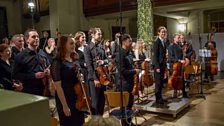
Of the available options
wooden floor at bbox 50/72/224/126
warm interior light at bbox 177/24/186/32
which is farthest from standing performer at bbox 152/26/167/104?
warm interior light at bbox 177/24/186/32

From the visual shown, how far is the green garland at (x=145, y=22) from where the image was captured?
717 centimetres

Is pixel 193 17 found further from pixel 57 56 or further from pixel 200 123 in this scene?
pixel 57 56

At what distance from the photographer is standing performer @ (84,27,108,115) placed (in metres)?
3.62

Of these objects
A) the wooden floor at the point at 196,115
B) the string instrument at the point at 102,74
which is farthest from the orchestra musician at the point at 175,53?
the string instrument at the point at 102,74

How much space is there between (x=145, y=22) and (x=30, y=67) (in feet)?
16.0

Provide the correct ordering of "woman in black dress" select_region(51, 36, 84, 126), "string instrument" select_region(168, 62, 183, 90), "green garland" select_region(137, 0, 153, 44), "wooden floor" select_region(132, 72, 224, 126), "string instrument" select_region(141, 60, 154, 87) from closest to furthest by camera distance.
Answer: "woman in black dress" select_region(51, 36, 84, 126) → "wooden floor" select_region(132, 72, 224, 126) → "string instrument" select_region(168, 62, 183, 90) → "string instrument" select_region(141, 60, 154, 87) → "green garland" select_region(137, 0, 153, 44)

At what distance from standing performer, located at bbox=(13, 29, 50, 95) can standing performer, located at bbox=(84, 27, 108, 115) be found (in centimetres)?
79

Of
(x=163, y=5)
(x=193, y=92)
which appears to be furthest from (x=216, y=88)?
(x=163, y=5)

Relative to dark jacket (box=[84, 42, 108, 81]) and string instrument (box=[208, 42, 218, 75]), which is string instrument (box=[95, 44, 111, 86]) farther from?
string instrument (box=[208, 42, 218, 75])

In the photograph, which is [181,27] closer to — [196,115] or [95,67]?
[196,115]

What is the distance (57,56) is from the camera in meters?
2.50

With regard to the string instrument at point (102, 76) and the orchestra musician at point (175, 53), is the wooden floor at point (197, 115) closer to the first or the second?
the orchestra musician at point (175, 53)

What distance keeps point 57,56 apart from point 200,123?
8.87 feet

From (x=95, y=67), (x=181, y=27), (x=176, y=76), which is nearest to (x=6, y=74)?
(x=95, y=67)
